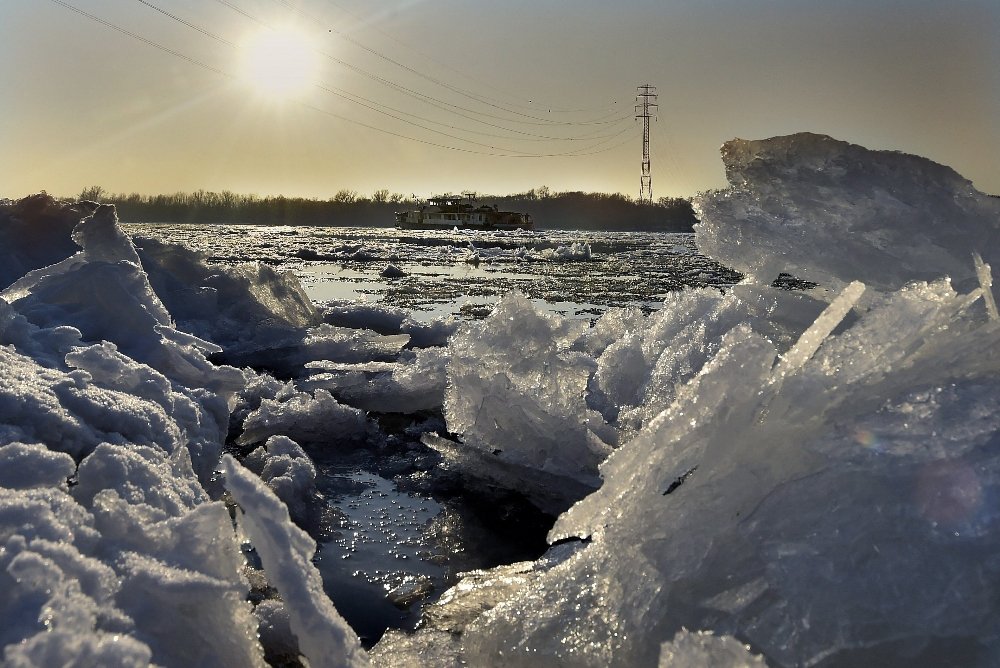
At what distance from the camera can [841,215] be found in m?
3.02

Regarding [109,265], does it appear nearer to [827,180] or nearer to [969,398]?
[827,180]

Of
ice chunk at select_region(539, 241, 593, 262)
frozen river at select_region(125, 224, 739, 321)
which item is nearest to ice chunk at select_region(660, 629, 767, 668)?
frozen river at select_region(125, 224, 739, 321)

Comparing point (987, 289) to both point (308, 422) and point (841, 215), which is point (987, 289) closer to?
point (841, 215)

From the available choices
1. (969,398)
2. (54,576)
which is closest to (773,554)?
(969,398)

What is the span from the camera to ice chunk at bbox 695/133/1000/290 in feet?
9.17

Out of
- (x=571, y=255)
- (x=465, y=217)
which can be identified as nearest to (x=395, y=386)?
(x=571, y=255)

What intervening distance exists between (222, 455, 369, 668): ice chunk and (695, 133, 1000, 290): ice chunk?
2443mm

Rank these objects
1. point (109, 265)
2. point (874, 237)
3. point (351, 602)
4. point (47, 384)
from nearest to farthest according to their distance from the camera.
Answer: point (351, 602), point (47, 384), point (874, 237), point (109, 265)

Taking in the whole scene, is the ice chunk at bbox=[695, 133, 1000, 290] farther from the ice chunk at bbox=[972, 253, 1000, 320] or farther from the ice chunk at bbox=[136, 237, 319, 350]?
the ice chunk at bbox=[136, 237, 319, 350]

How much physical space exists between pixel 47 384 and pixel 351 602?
140 cm

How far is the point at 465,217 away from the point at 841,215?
6506 cm

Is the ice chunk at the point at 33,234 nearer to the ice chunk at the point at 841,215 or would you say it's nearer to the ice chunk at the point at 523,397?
the ice chunk at the point at 523,397

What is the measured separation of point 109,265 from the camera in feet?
14.4

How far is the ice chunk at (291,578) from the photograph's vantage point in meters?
1.34
